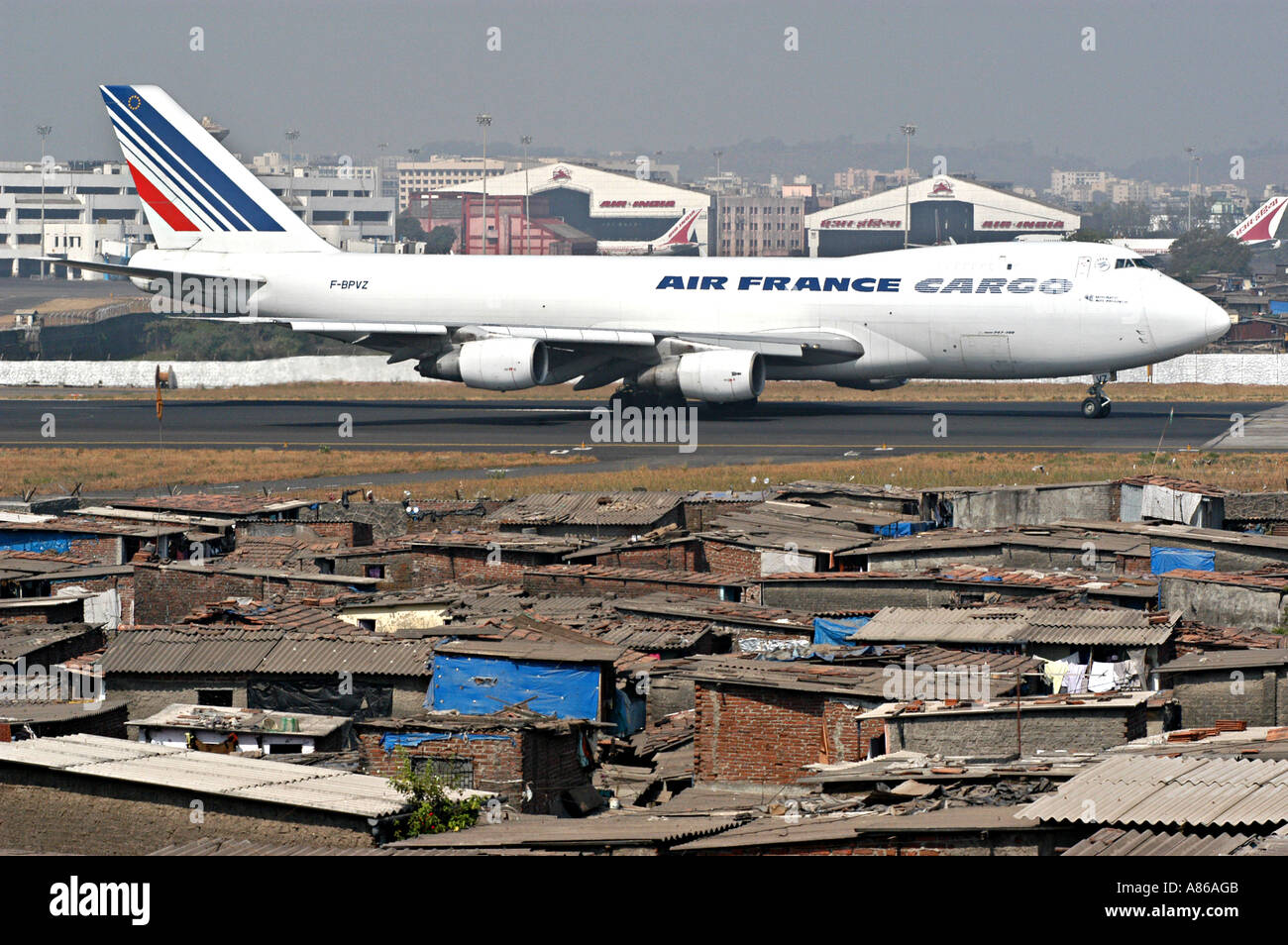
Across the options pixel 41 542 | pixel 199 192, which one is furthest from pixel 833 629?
pixel 199 192

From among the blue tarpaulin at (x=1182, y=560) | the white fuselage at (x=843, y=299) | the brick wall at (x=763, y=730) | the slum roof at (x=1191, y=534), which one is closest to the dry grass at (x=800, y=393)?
the white fuselage at (x=843, y=299)

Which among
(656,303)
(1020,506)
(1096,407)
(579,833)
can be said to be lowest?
(579,833)

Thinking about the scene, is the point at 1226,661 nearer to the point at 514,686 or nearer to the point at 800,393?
the point at 514,686

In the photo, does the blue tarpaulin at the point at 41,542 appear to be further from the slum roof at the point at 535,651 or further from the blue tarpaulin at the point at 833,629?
the blue tarpaulin at the point at 833,629

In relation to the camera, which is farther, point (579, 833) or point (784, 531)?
point (784, 531)

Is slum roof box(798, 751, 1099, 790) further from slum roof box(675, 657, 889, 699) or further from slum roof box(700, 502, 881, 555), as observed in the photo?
slum roof box(700, 502, 881, 555)

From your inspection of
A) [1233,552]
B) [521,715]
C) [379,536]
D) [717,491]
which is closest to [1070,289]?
[717,491]
